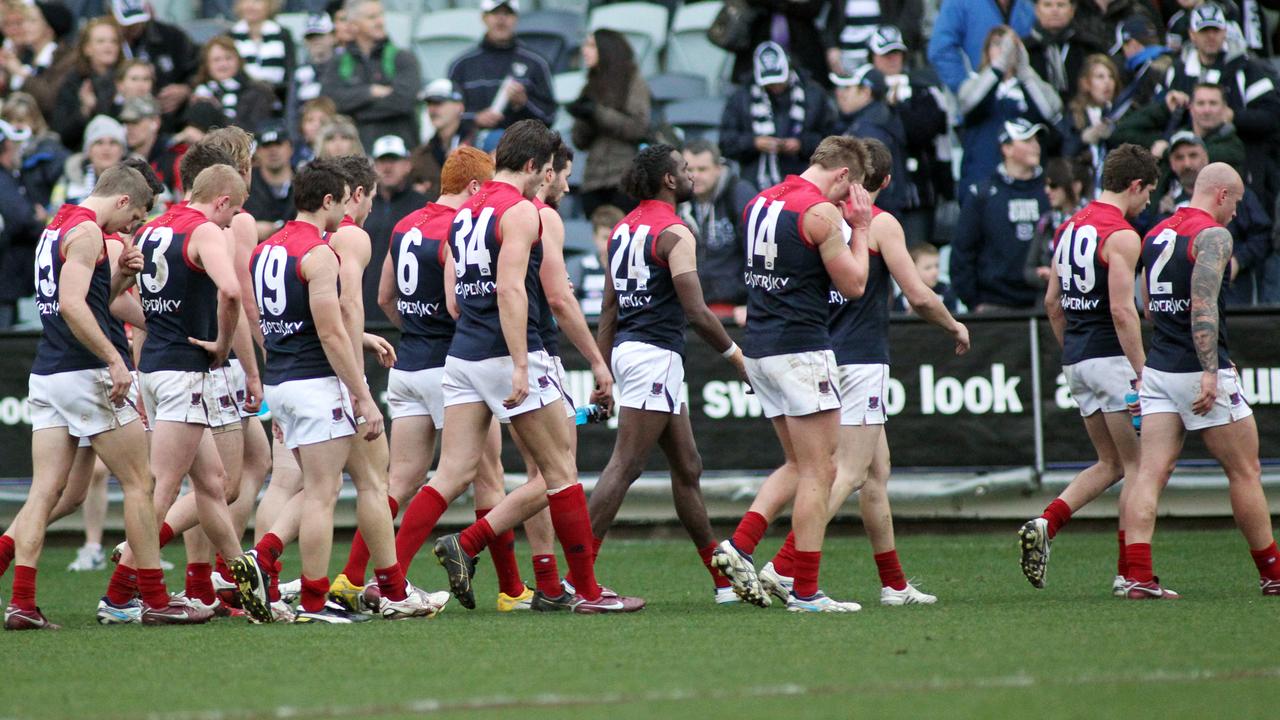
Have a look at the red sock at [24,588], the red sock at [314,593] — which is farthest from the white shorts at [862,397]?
the red sock at [24,588]

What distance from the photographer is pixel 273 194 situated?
14258 mm

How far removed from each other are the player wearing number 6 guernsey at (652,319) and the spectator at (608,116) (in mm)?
5741

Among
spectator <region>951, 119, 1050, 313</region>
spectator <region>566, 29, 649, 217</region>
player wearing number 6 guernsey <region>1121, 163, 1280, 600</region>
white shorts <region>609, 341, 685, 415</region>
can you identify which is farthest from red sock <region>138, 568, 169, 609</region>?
spectator <region>951, 119, 1050, 313</region>

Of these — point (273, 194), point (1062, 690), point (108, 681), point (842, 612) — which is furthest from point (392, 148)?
point (1062, 690)

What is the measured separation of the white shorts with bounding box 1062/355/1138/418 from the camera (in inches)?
378

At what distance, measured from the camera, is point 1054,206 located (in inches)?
514

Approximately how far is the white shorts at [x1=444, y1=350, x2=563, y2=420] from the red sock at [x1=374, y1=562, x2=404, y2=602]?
0.95 meters

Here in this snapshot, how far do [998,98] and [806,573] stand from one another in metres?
7.26

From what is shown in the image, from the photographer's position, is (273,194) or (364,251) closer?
(364,251)

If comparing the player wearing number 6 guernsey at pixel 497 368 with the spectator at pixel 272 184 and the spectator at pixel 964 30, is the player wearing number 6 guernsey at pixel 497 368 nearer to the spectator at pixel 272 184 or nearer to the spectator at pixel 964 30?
the spectator at pixel 272 184

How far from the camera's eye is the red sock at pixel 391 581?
8.84m

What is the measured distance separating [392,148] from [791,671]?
8.54 m

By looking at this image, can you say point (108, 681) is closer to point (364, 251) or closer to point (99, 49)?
point (364, 251)

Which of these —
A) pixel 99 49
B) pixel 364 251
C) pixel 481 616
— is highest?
pixel 99 49
